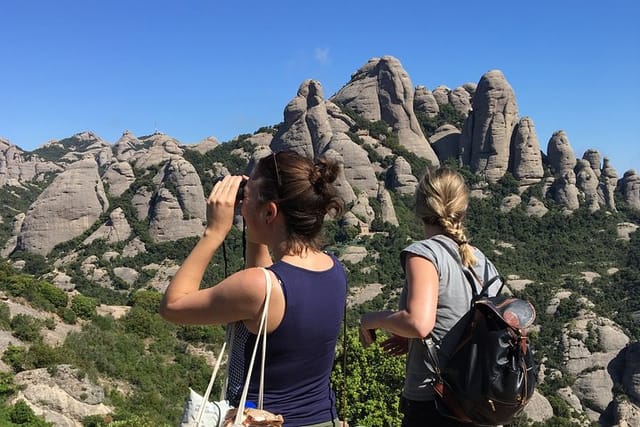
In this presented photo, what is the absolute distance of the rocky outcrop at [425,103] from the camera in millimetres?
74250

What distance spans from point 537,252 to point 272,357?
5469 cm

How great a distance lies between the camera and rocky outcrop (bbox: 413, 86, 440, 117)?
74250mm

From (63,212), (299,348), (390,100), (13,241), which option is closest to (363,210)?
(390,100)

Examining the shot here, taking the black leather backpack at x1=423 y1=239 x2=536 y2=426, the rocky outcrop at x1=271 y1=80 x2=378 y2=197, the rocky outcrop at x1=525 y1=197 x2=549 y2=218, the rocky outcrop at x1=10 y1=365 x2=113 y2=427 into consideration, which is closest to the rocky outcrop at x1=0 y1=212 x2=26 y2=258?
the rocky outcrop at x1=271 y1=80 x2=378 y2=197

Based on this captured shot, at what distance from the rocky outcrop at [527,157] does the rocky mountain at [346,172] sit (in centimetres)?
12

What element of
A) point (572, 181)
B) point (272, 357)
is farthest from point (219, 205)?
point (572, 181)

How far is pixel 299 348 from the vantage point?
1.84 m

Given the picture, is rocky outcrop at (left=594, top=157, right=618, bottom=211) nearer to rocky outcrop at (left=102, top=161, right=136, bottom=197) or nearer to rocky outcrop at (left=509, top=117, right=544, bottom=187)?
rocky outcrop at (left=509, top=117, right=544, bottom=187)

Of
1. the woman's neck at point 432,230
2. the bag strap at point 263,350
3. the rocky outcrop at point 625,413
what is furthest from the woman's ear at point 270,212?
the rocky outcrop at point 625,413

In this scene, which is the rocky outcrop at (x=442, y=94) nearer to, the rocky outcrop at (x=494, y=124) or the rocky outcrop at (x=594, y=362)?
the rocky outcrop at (x=494, y=124)

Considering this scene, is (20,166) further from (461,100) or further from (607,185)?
(607,185)

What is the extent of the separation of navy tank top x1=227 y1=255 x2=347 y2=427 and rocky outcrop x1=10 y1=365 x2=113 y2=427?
11620 millimetres

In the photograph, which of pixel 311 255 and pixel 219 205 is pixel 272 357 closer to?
pixel 311 255

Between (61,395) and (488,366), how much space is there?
1298cm
